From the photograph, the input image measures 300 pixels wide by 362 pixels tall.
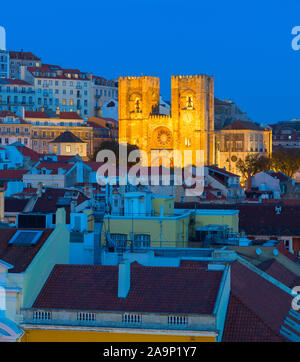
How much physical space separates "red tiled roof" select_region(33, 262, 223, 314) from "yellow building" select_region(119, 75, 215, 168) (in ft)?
309

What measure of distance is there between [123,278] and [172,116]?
97.7 meters

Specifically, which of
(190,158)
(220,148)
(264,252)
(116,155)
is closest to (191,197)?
(264,252)

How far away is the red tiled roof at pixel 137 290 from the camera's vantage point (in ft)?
61.9

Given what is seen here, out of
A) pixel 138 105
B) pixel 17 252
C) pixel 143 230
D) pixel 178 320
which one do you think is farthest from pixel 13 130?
pixel 178 320

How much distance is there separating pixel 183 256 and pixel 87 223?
4.62m

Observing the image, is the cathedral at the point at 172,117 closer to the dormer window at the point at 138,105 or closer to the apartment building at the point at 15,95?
the dormer window at the point at 138,105

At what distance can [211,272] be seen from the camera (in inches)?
785

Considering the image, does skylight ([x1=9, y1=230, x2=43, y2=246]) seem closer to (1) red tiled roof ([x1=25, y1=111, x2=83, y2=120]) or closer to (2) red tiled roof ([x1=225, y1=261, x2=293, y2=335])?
(2) red tiled roof ([x1=225, y1=261, x2=293, y2=335])

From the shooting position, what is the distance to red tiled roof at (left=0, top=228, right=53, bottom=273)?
1968 centimetres

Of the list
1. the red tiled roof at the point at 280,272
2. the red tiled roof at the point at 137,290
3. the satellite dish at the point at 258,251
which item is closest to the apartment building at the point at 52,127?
the satellite dish at the point at 258,251

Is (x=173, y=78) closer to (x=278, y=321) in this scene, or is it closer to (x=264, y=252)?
(x=264, y=252)

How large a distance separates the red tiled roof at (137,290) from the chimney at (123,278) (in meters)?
0.13

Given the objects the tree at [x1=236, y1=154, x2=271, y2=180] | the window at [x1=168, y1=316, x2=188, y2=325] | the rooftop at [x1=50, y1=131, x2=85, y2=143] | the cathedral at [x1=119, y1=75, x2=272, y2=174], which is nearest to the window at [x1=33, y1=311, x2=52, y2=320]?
the window at [x1=168, y1=316, x2=188, y2=325]

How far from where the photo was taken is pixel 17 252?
2044cm
